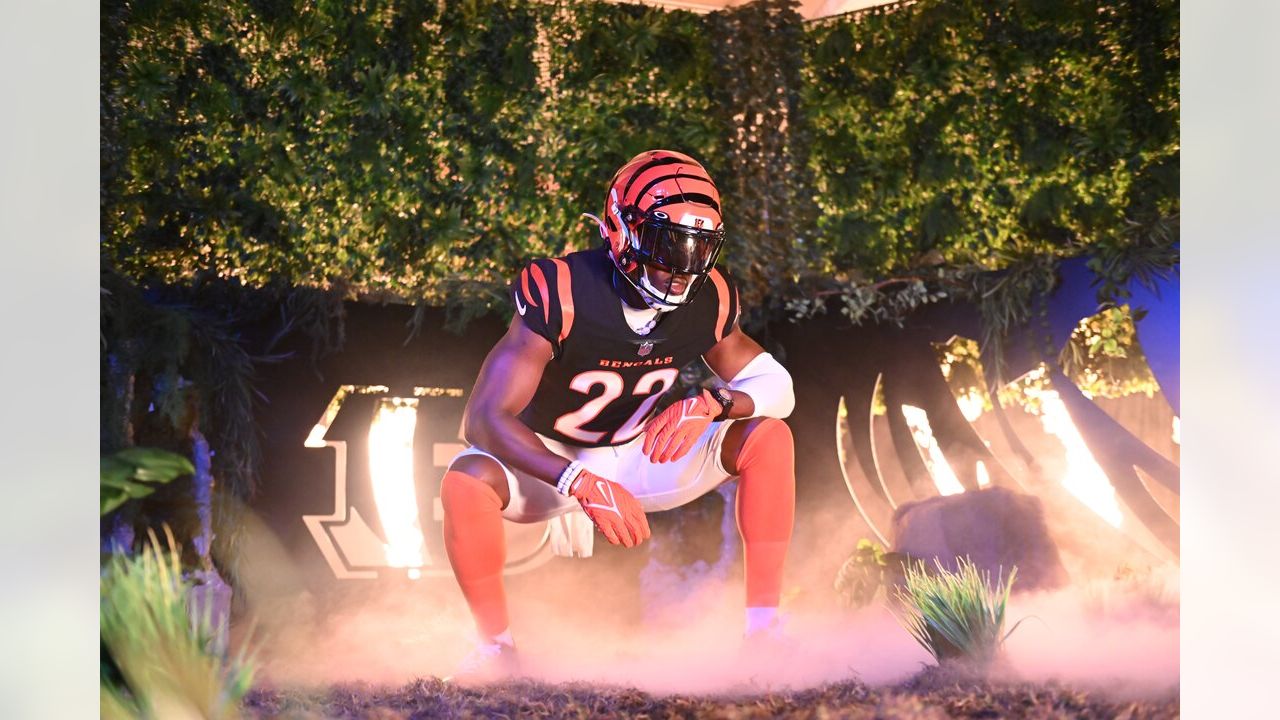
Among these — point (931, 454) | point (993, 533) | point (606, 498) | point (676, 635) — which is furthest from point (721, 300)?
point (993, 533)

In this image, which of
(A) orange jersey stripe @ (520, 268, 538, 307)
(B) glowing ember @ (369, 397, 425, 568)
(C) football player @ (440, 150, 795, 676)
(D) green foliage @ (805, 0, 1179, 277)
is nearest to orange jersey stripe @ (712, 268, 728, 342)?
(C) football player @ (440, 150, 795, 676)

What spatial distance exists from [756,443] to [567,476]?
0.50 m

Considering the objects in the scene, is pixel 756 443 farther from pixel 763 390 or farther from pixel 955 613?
pixel 955 613

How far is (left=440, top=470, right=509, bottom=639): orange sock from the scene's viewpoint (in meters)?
2.54

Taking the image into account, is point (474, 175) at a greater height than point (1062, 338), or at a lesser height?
greater

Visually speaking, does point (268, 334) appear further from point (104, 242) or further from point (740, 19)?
point (740, 19)

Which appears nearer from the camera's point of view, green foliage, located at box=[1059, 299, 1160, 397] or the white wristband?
the white wristband

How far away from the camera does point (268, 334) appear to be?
2551 mm

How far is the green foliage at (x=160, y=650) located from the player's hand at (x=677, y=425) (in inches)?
43.1

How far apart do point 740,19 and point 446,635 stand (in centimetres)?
172

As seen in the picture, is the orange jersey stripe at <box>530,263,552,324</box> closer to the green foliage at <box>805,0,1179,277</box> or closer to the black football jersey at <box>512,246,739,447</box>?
the black football jersey at <box>512,246,739,447</box>

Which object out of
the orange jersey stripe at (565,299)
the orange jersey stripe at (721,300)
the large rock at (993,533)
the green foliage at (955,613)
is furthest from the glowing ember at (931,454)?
the orange jersey stripe at (565,299)

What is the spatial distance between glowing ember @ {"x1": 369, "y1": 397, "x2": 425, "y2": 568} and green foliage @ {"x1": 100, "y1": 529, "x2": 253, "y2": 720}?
44 centimetres
